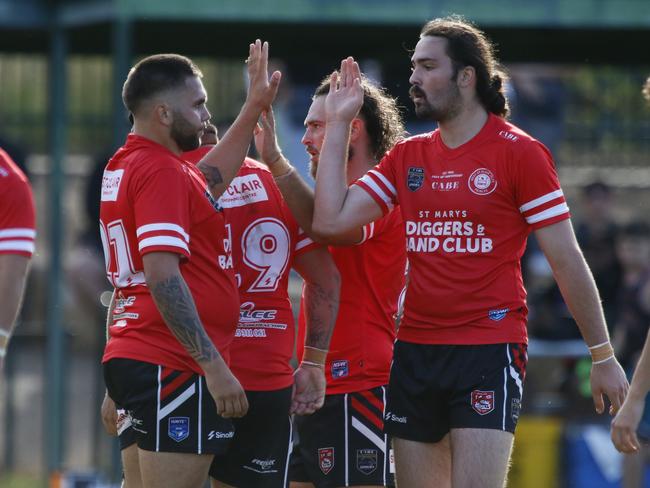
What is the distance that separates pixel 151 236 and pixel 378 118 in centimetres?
145

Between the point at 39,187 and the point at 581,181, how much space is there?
6185 mm

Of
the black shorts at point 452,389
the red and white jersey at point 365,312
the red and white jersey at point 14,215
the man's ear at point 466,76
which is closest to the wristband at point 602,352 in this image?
the black shorts at point 452,389

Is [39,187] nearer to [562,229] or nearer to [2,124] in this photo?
[2,124]

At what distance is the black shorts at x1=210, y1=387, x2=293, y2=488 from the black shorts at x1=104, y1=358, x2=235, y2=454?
0.39 meters

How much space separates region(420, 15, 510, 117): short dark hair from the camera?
5.11 meters

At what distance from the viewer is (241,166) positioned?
5.06m

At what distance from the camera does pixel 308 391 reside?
17.1ft

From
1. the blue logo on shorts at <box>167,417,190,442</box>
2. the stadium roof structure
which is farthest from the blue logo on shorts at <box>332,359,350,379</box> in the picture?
the stadium roof structure

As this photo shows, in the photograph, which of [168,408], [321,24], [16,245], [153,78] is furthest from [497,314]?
[321,24]

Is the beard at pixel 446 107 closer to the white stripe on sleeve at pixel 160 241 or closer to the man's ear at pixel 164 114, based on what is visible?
the man's ear at pixel 164 114

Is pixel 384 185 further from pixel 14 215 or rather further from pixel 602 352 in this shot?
pixel 14 215

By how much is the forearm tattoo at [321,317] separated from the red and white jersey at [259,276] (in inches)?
3.4

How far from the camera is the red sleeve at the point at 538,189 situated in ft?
16.0

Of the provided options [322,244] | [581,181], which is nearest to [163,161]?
[322,244]
